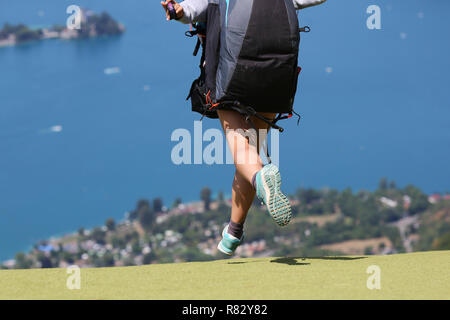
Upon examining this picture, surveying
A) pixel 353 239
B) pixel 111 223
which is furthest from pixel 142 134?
pixel 353 239

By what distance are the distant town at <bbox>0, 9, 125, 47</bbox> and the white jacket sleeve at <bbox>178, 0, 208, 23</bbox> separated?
93.8 meters

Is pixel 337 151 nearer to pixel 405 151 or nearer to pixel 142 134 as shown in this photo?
pixel 405 151

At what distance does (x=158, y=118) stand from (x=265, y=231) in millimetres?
22558

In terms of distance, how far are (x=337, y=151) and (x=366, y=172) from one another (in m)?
6.71

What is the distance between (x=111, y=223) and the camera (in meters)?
75.0

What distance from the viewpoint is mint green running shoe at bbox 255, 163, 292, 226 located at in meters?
3.04

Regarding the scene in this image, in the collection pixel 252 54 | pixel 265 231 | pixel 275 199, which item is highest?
pixel 252 54

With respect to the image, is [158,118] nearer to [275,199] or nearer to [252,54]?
[252,54]

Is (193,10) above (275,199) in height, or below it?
above

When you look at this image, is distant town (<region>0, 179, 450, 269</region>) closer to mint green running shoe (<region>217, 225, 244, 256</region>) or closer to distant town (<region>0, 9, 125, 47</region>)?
distant town (<region>0, 9, 125, 47</region>)

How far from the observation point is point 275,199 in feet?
9.96

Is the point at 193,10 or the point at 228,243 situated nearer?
the point at 193,10

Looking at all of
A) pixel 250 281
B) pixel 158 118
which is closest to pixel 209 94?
pixel 250 281
